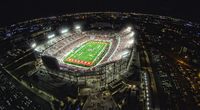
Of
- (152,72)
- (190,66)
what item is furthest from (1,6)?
(190,66)

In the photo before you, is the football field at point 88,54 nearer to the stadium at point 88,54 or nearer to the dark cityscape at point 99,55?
the stadium at point 88,54

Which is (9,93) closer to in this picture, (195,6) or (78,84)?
(78,84)

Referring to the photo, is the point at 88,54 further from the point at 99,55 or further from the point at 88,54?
the point at 99,55

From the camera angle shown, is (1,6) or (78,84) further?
(1,6)

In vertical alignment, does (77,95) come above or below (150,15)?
below

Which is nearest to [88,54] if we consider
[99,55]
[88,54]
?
[88,54]

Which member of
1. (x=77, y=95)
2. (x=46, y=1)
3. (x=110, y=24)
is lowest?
(x=77, y=95)
